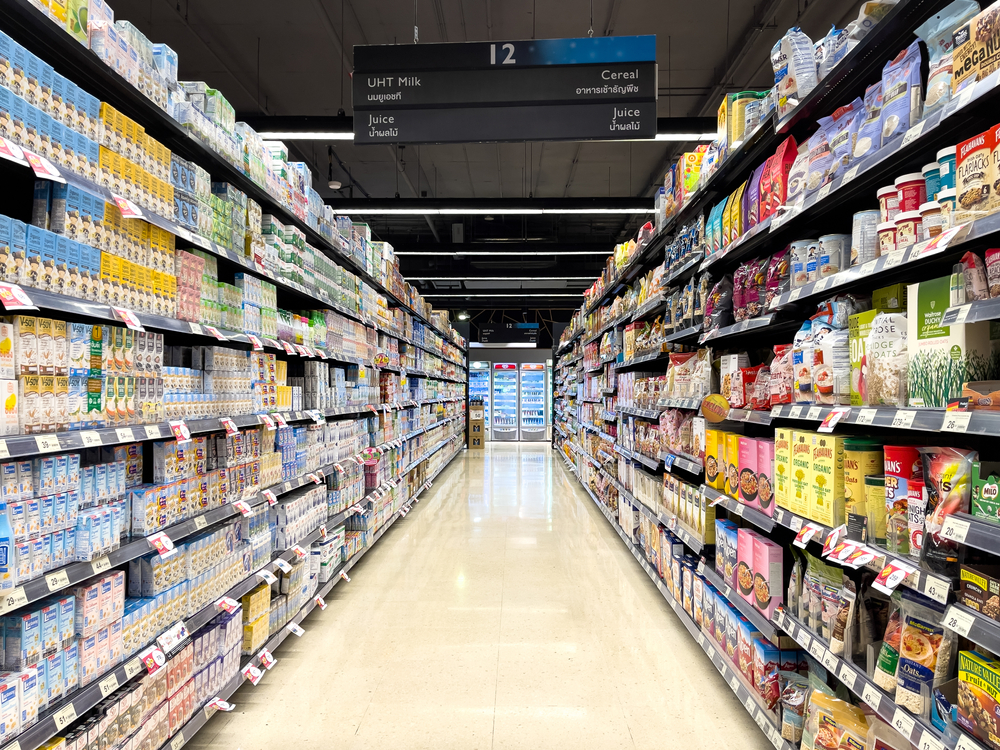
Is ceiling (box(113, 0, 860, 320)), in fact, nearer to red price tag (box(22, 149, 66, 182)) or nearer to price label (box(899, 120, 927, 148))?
price label (box(899, 120, 927, 148))

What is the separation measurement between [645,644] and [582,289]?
574 inches

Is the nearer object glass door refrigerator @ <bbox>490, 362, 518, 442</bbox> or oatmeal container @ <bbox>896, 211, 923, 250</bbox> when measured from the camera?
oatmeal container @ <bbox>896, 211, 923, 250</bbox>

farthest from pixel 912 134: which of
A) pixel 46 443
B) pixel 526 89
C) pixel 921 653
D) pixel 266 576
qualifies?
pixel 266 576

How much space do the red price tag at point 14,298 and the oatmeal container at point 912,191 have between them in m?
2.39

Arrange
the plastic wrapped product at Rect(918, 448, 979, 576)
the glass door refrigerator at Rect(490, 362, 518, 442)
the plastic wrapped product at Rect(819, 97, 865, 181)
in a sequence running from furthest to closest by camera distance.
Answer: the glass door refrigerator at Rect(490, 362, 518, 442), the plastic wrapped product at Rect(819, 97, 865, 181), the plastic wrapped product at Rect(918, 448, 979, 576)

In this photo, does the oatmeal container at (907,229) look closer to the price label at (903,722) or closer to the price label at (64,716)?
the price label at (903,722)

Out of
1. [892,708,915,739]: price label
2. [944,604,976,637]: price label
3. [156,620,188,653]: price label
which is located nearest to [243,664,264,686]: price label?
[156,620,188,653]: price label

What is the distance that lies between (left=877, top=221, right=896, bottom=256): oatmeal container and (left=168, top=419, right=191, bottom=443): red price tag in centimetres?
244

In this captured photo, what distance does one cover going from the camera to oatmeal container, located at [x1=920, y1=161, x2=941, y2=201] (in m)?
1.60

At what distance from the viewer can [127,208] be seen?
201 cm

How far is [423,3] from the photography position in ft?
19.5

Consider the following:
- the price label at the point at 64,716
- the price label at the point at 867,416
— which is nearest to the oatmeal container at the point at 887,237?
the price label at the point at 867,416

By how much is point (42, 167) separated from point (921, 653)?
2730 millimetres

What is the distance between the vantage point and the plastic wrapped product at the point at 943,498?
1.48m
